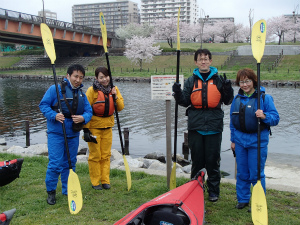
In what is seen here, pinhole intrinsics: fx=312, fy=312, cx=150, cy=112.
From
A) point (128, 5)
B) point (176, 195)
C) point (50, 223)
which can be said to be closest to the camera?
point (176, 195)

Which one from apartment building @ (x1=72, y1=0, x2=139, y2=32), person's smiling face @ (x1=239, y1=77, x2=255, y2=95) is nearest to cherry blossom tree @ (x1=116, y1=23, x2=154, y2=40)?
person's smiling face @ (x1=239, y1=77, x2=255, y2=95)

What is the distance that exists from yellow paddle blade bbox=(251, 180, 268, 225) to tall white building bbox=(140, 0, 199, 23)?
136m

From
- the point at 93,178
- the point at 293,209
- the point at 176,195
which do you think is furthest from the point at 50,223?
the point at 293,209

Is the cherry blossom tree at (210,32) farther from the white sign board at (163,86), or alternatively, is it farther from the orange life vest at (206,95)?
the orange life vest at (206,95)

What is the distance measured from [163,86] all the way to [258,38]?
1.55 m

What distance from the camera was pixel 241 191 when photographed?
14.0ft

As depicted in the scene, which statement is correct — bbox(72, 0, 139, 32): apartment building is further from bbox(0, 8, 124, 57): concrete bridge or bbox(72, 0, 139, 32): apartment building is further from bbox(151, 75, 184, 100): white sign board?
bbox(151, 75, 184, 100): white sign board

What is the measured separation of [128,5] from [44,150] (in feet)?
488

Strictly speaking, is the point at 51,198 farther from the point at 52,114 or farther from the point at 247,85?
the point at 247,85

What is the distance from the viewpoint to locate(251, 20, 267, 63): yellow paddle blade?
4289 millimetres

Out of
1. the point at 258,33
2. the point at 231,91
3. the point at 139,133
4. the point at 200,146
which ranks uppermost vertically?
the point at 258,33

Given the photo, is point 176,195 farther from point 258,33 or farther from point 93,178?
point 258,33

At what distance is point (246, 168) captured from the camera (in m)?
4.17

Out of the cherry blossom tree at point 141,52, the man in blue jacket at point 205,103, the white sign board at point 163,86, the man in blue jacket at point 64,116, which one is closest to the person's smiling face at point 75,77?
the man in blue jacket at point 64,116
